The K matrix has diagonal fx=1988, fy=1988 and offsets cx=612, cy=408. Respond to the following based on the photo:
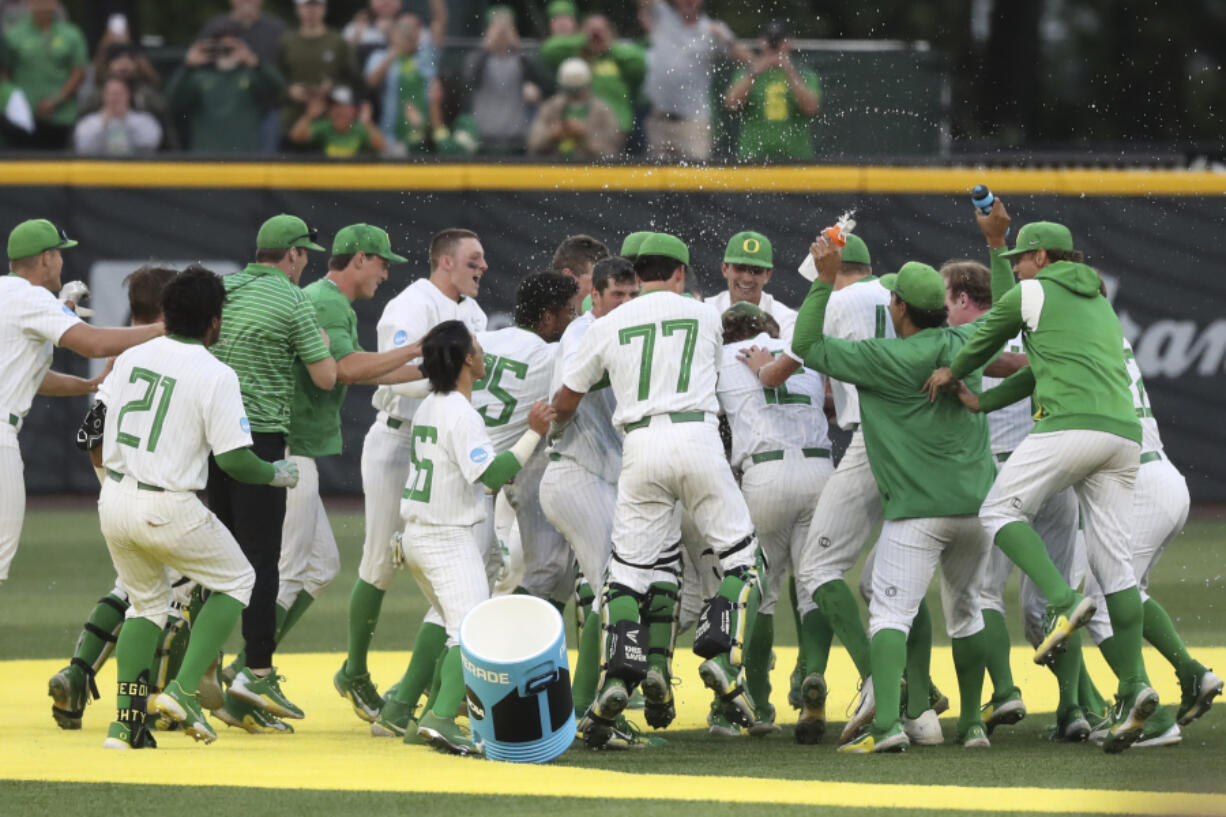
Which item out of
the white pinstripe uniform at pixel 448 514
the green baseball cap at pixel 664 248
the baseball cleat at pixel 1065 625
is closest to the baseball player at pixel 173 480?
the white pinstripe uniform at pixel 448 514

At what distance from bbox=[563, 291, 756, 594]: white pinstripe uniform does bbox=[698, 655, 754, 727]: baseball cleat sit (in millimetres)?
435

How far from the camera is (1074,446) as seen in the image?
26.9 feet

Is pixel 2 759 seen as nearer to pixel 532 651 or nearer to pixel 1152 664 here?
pixel 532 651

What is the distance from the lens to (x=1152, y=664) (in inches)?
432

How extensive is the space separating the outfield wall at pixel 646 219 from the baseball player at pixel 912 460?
339 inches

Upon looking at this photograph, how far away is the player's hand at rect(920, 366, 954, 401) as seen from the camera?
8367 millimetres

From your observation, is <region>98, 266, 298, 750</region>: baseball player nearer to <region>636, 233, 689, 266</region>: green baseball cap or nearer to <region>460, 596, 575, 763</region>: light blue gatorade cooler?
<region>460, 596, 575, 763</region>: light blue gatorade cooler

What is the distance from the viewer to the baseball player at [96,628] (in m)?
8.77

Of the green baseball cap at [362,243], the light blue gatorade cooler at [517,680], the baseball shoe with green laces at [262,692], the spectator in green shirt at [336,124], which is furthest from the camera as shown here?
the spectator in green shirt at [336,124]

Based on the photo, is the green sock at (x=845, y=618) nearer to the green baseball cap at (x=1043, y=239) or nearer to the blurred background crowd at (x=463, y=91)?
the green baseball cap at (x=1043, y=239)

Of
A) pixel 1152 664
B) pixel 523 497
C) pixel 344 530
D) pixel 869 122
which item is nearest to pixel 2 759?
pixel 523 497

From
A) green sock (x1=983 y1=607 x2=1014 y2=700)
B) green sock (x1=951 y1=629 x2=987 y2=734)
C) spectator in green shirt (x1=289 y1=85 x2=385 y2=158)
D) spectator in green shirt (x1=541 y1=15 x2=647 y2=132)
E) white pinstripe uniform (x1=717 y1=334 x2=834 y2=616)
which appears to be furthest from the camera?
spectator in green shirt (x1=289 y1=85 x2=385 y2=158)

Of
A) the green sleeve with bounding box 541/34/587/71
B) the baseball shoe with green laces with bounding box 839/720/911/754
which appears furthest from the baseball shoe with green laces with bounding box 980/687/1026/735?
the green sleeve with bounding box 541/34/587/71

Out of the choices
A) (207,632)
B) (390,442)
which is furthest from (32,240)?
(207,632)
